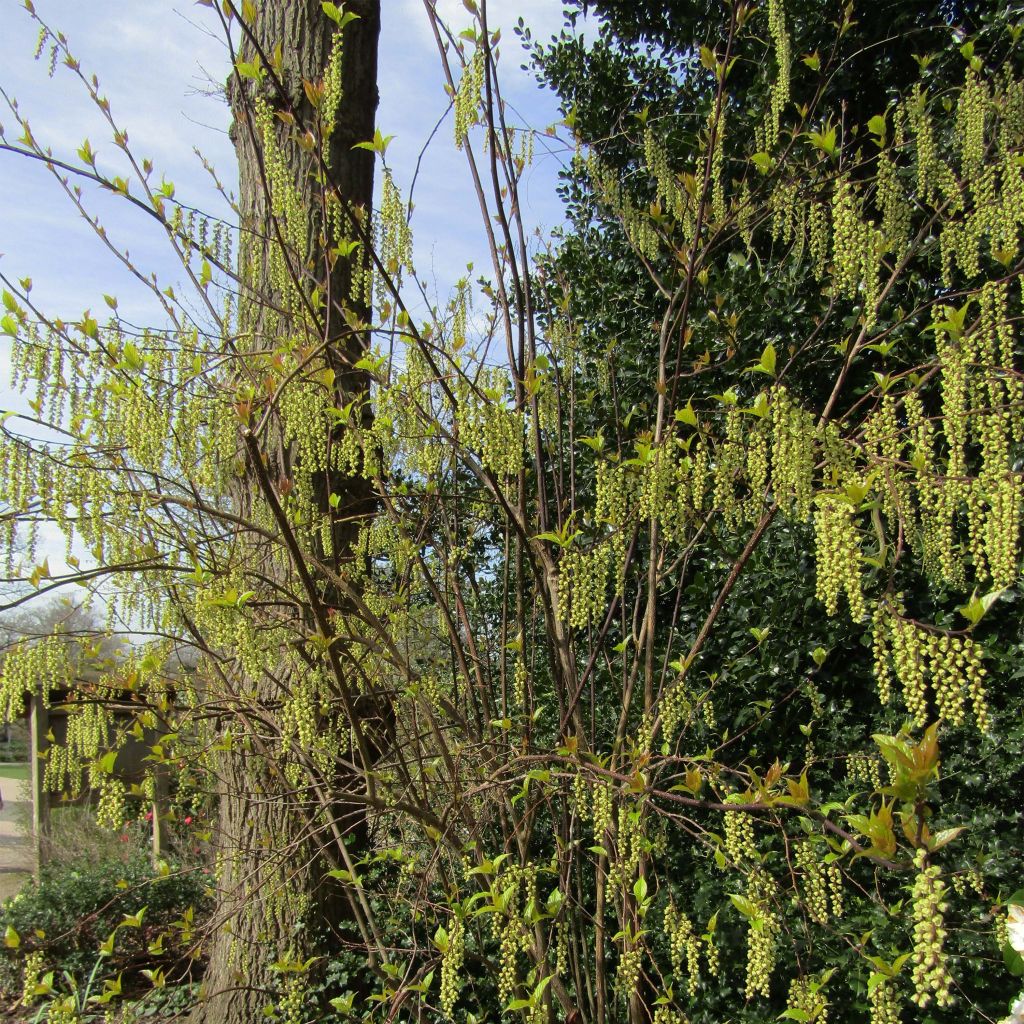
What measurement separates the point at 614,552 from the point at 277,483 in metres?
1.34

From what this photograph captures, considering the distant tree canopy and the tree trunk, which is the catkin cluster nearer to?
the distant tree canopy

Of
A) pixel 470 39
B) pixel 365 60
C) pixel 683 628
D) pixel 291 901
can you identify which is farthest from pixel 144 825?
pixel 470 39

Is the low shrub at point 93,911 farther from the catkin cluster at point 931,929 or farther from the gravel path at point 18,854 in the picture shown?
the catkin cluster at point 931,929

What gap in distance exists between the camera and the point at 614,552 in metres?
2.34

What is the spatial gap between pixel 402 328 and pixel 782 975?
279 centimetres

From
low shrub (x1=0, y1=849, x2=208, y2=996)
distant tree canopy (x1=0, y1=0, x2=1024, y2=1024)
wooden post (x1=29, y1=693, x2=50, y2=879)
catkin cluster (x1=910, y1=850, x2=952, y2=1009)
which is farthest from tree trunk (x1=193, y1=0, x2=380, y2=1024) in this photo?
wooden post (x1=29, y1=693, x2=50, y2=879)

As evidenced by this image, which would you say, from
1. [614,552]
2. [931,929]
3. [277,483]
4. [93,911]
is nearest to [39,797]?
[93,911]

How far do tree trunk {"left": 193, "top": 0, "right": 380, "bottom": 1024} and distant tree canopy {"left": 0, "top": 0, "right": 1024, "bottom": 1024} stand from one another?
0.03m

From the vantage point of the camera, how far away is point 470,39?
2336mm

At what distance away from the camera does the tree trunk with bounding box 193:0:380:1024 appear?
3.05 meters

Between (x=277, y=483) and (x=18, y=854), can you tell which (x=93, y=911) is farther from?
(x=18, y=854)

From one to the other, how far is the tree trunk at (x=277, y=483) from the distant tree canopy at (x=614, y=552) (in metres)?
0.03

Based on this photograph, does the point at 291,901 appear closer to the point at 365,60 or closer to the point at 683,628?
the point at 683,628

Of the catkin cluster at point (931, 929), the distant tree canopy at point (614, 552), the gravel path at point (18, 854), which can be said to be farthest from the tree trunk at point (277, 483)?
the gravel path at point (18, 854)
